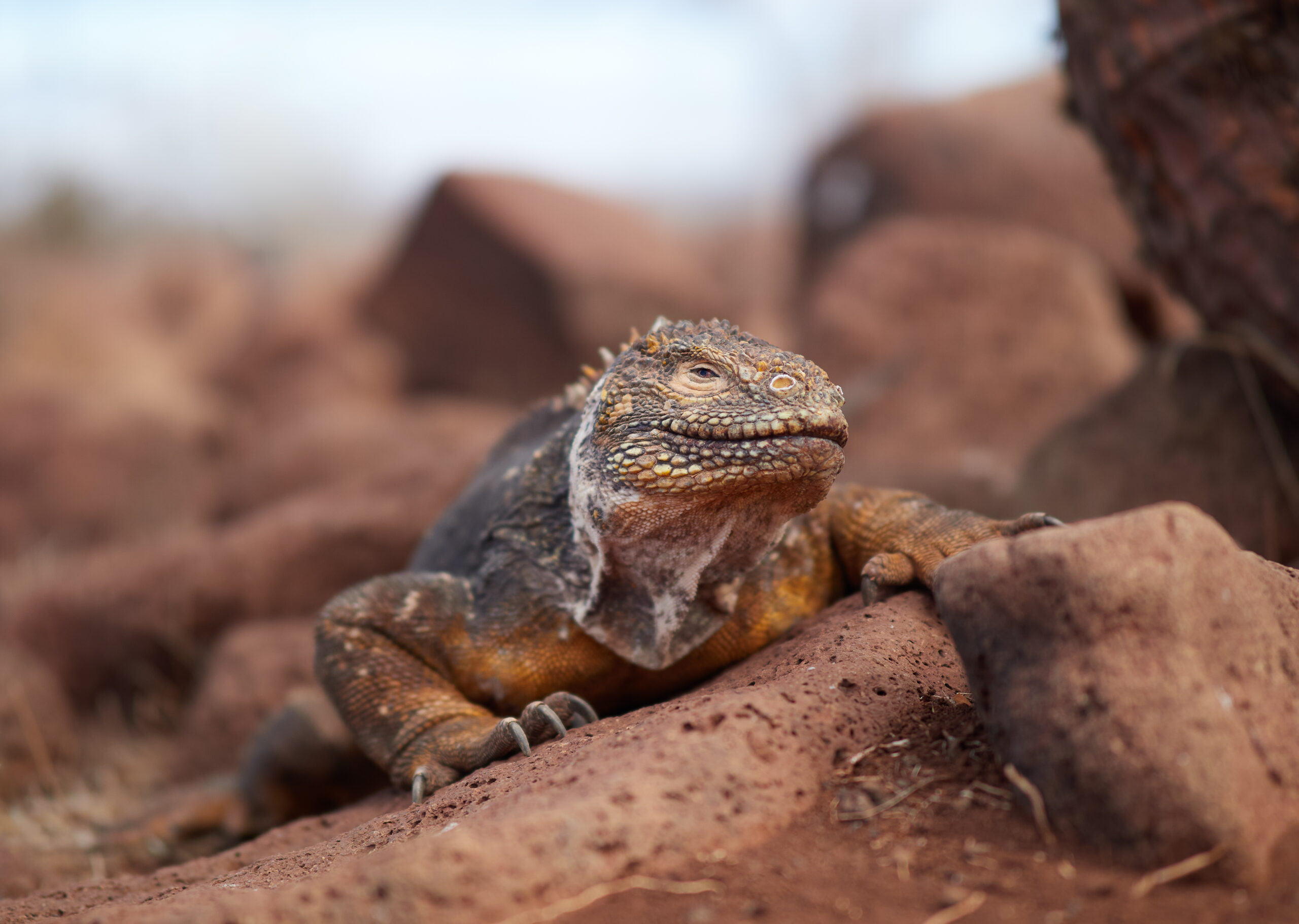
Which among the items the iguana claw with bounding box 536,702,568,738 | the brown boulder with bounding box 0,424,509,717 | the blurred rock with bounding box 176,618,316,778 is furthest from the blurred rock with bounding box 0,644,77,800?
the iguana claw with bounding box 536,702,568,738

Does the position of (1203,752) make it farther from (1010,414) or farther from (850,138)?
(850,138)

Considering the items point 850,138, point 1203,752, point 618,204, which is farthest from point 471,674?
point 618,204

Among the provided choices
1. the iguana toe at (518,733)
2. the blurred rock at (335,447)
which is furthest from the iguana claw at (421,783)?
the blurred rock at (335,447)

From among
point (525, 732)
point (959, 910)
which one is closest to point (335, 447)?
point (525, 732)

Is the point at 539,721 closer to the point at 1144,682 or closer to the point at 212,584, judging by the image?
the point at 1144,682

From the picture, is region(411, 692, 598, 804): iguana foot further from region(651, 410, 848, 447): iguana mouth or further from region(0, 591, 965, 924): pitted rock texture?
region(651, 410, 848, 447): iguana mouth
